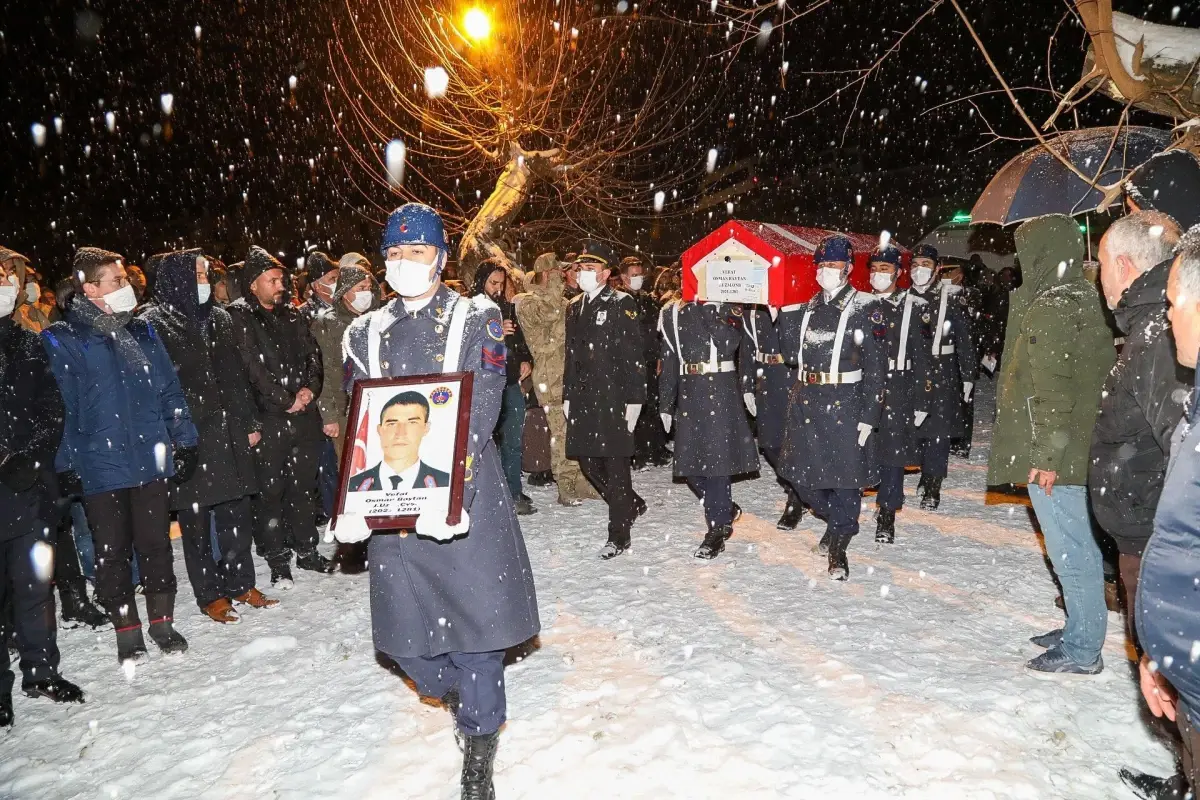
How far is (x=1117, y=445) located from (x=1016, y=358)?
1105mm

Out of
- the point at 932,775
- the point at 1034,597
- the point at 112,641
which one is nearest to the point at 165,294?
the point at 112,641

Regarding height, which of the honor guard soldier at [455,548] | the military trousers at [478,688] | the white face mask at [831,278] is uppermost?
the white face mask at [831,278]

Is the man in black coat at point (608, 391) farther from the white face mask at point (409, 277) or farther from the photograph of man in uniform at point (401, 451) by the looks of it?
the photograph of man in uniform at point (401, 451)

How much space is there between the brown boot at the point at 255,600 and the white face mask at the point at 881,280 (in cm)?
524

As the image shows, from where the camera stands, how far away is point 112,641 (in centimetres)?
505

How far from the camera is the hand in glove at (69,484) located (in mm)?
4332

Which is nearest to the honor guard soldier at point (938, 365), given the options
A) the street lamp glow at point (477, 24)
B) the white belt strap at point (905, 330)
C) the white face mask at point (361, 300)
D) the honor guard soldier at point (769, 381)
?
the white belt strap at point (905, 330)

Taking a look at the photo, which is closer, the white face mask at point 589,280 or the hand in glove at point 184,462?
the hand in glove at point 184,462

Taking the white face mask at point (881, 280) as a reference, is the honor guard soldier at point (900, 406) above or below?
below

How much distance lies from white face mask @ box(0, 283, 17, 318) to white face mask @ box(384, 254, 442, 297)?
2.41 m

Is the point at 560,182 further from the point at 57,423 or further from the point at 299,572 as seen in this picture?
the point at 57,423

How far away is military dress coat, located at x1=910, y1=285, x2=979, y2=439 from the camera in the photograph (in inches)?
287

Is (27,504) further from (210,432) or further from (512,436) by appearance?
(512,436)

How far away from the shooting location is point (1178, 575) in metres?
1.82
